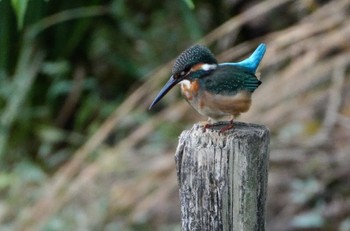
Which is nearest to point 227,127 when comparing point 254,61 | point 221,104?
point 221,104

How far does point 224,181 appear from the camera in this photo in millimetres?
2088

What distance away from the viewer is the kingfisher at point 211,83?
2285 mm

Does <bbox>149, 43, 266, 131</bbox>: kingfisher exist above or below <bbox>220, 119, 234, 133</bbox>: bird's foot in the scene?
above

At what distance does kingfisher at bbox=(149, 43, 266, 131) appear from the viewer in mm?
2285

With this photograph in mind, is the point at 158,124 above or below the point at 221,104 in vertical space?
above

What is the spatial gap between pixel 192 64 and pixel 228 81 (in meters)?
0.11

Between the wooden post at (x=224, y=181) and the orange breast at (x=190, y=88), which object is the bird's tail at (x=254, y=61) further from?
the wooden post at (x=224, y=181)

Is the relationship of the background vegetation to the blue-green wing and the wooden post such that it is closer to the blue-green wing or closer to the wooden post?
the blue-green wing

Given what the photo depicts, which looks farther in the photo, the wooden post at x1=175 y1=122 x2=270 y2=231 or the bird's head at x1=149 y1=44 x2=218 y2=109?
the bird's head at x1=149 y1=44 x2=218 y2=109

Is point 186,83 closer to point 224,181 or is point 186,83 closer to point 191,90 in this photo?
point 191,90

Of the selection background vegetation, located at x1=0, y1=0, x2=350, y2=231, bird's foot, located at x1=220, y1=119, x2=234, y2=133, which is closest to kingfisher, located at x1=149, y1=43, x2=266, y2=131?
bird's foot, located at x1=220, y1=119, x2=234, y2=133

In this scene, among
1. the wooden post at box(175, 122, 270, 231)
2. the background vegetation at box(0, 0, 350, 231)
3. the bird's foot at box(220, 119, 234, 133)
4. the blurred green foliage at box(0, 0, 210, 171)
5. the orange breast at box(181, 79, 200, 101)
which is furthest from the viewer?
the blurred green foliage at box(0, 0, 210, 171)

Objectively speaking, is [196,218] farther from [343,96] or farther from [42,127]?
[42,127]

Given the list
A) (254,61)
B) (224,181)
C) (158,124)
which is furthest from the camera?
(158,124)
